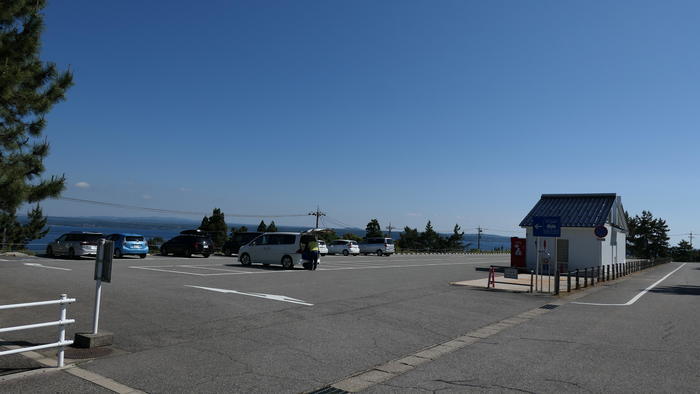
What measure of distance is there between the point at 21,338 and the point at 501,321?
9.41 m

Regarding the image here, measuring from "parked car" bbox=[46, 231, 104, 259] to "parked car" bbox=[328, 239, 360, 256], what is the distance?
25.0 m

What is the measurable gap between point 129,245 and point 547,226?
24006 millimetres

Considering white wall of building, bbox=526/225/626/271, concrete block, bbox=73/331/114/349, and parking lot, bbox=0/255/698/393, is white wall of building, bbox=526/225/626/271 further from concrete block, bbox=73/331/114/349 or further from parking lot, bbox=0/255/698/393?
concrete block, bbox=73/331/114/349

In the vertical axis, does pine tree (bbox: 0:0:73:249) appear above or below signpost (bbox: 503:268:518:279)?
above

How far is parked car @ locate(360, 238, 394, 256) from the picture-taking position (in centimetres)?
5119

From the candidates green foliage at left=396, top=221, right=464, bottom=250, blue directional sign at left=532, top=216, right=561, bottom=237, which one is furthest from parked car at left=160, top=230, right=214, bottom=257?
green foliage at left=396, top=221, right=464, bottom=250

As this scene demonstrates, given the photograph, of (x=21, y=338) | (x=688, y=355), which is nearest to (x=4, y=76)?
(x=21, y=338)

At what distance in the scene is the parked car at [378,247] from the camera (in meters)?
51.2

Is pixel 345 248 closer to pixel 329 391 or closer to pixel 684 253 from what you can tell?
pixel 329 391

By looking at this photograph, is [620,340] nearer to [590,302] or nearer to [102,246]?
[590,302]

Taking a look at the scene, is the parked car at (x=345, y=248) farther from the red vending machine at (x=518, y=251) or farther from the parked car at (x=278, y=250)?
the parked car at (x=278, y=250)

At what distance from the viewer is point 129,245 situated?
30.0 metres

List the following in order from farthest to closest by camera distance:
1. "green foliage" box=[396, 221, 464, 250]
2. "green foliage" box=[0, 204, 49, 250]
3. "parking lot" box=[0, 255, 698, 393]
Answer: "green foliage" box=[396, 221, 464, 250] → "green foliage" box=[0, 204, 49, 250] → "parking lot" box=[0, 255, 698, 393]

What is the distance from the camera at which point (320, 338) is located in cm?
851
